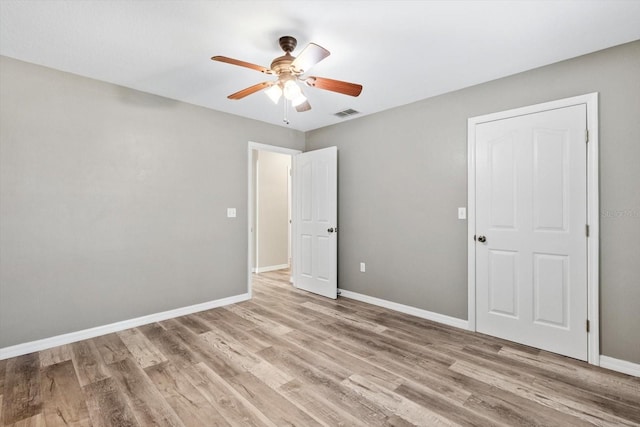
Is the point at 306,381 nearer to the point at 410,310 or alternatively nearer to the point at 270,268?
the point at 410,310

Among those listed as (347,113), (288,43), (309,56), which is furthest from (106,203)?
(347,113)

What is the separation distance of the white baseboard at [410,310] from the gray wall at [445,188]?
7cm

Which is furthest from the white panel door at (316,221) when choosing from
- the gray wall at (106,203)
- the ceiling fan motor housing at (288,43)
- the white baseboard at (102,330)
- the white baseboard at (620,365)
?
the white baseboard at (620,365)

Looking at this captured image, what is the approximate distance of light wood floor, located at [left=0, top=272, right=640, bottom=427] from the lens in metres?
1.86

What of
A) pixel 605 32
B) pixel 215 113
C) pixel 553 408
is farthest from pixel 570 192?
pixel 215 113

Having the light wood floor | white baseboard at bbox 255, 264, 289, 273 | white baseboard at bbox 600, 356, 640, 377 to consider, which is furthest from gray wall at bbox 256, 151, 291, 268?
white baseboard at bbox 600, 356, 640, 377

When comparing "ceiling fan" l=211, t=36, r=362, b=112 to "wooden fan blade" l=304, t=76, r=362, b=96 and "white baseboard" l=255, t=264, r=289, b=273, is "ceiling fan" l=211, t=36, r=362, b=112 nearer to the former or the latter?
"wooden fan blade" l=304, t=76, r=362, b=96

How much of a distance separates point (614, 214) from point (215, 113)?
4.14 meters

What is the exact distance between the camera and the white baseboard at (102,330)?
2.62 meters

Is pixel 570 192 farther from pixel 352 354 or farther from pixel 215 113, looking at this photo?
pixel 215 113

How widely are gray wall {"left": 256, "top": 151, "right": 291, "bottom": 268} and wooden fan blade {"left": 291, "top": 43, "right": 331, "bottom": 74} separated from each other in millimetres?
3832

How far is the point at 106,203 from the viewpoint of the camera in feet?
10.1

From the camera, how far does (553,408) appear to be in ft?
6.33

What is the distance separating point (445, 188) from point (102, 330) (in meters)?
3.82
